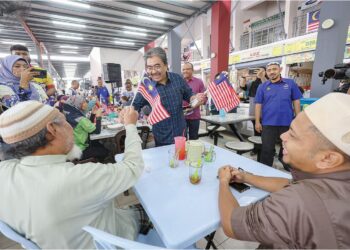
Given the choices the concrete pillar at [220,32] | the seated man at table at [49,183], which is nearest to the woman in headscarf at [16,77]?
the seated man at table at [49,183]

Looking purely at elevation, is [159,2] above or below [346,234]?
above

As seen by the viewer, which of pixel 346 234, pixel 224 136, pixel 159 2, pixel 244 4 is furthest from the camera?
pixel 244 4

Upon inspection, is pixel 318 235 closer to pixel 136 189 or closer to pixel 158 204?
pixel 158 204

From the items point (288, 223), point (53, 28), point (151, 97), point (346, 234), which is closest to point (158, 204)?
point (288, 223)

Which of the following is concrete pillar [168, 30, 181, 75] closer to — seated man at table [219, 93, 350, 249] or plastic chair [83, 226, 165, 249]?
seated man at table [219, 93, 350, 249]

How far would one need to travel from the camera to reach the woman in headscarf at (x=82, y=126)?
2.60 meters

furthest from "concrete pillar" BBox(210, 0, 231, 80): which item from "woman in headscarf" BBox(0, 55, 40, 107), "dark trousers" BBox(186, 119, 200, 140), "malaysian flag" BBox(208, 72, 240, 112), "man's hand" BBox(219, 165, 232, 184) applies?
"man's hand" BBox(219, 165, 232, 184)

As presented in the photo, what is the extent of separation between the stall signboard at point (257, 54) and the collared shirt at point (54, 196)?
320 inches

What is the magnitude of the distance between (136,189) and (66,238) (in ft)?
→ 1.41

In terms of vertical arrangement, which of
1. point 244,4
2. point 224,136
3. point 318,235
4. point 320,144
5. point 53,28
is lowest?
point 224,136

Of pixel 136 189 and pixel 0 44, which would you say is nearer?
pixel 136 189

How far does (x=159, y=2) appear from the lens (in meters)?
5.11

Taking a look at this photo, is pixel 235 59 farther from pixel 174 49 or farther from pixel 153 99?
pixel 153 99

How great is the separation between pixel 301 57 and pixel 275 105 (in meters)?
5.11
